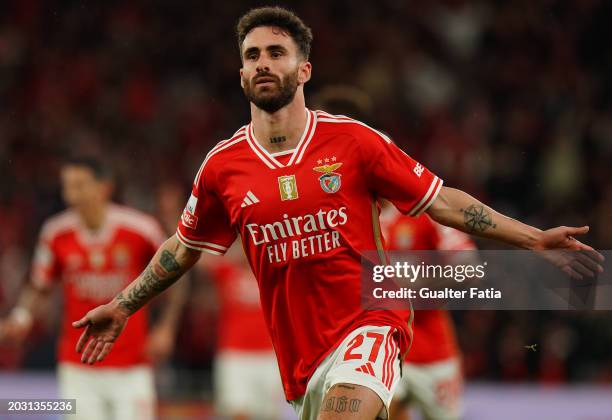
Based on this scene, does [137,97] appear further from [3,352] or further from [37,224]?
[3,352]

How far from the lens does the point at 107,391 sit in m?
8.02

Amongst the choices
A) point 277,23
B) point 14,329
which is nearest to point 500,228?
point 277,23

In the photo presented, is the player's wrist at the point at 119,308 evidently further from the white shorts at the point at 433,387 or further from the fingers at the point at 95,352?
the white shorts at the point at 433,387

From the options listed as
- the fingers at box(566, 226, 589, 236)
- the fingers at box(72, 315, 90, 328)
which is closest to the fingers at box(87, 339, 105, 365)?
the fingers at box(72, 315, 90, 328)

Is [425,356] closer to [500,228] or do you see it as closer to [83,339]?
[500,228]

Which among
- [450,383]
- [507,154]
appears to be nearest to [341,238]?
[450,383]

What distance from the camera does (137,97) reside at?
52.5ft

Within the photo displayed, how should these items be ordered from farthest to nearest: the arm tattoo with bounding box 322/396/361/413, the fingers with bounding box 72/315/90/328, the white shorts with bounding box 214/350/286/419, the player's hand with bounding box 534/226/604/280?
1. the white shorts with bounding box 214/350/286/419
2. the fingers with bounding box 72/315/90/328
3. the player's hand with bounding box 534/226/604/280
4. the arm tattoo with bounding box 322/396/361/413

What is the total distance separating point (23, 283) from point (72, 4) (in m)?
6.28

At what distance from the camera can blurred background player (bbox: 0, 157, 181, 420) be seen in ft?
26.3

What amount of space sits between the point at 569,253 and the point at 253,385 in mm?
6220

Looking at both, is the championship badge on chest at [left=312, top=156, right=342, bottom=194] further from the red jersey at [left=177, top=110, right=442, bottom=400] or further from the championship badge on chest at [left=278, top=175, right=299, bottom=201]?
the championship badge on chest at [left=278, top=175, right=299, bottom=201]

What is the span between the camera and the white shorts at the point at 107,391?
789cm

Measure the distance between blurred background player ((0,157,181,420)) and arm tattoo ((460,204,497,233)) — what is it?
391 cm
